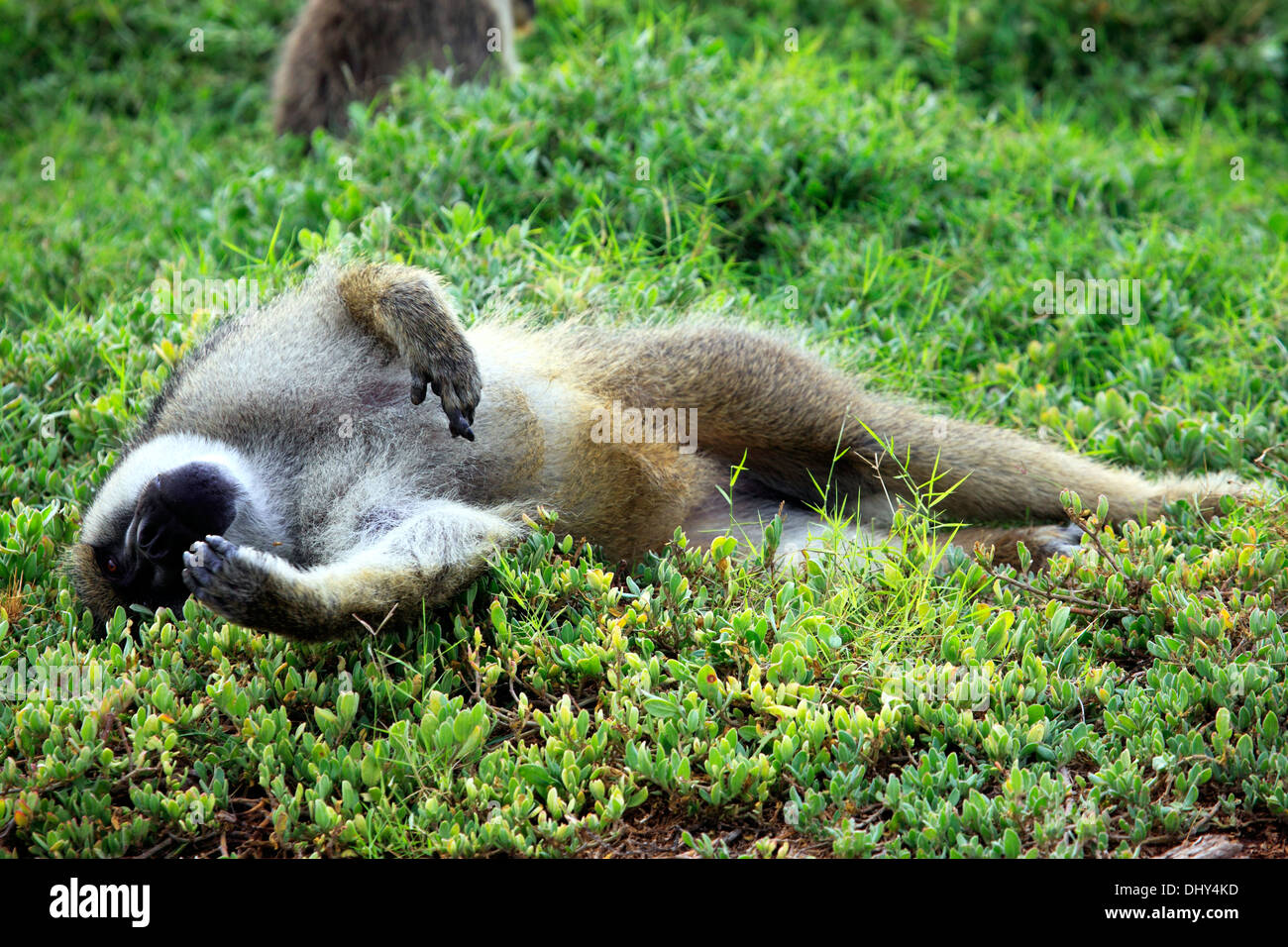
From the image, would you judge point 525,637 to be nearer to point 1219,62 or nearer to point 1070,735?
point 1070,735

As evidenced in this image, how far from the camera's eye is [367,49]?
20.6 feet

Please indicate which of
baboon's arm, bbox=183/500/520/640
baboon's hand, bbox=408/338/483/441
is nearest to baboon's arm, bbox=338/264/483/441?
baboon's hand, bbox=408/338/483/441

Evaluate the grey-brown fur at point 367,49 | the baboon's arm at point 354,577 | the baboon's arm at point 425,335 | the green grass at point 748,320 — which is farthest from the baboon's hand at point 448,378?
the grey-brown fur at point 367,49

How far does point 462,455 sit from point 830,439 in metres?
1.17

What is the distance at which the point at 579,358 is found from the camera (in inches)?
150

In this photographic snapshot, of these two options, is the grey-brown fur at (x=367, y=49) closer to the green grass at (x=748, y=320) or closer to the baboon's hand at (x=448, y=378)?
the green grass at (x=748, y=320)

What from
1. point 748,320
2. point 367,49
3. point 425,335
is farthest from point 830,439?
point 367,49

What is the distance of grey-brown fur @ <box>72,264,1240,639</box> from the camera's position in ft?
10.4

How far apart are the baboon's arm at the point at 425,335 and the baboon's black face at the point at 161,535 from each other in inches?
22.9

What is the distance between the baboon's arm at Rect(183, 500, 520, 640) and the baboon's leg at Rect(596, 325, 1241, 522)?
808mm

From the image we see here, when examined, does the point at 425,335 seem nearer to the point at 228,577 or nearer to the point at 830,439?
the point at 228,577

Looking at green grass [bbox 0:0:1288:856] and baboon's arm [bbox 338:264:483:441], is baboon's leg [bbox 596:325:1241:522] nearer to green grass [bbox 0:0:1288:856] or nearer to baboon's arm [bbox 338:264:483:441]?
green grass [bbox 0:0:1288:856]

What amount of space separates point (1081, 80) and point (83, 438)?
571 centimetres

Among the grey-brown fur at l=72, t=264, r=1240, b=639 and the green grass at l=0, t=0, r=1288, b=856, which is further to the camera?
the grey-brown fur at l=72, t=264, r=1240, b=639
